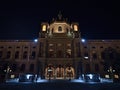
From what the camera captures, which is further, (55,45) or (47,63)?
(55,45)

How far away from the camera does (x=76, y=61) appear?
39781mm

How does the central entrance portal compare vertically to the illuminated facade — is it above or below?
below

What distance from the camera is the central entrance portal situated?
A: 130 ft

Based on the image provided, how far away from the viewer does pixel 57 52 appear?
42.2 metres

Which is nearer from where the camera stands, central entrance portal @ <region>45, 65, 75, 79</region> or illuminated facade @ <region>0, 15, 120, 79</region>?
central entrance portal @ <region>45, 65, 75, 79</region>

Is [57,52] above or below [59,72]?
above

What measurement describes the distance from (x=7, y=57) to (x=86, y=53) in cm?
2674

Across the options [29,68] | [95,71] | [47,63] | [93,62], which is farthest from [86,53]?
[29,68]

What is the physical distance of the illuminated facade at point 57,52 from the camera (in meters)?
40.0

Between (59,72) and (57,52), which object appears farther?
(57,52)

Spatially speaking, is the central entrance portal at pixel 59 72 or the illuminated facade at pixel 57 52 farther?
the illuminated facade at pixel 57 52

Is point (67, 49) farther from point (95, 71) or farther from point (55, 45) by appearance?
point (95, 71)

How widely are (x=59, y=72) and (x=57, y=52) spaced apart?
6.20 meters

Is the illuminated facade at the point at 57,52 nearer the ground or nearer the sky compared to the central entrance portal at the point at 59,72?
nearer the sky
